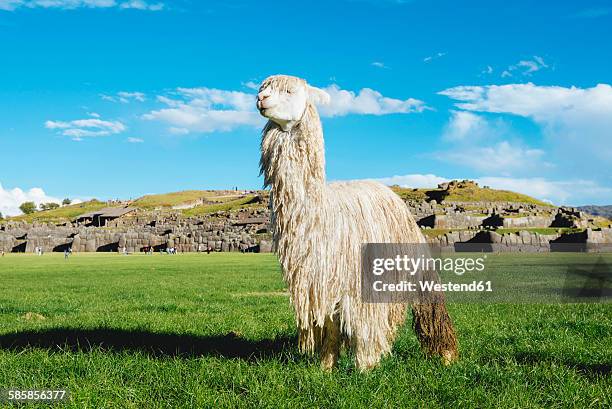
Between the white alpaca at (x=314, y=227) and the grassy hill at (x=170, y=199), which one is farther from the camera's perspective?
the grassy hill at (x=170, y=199)

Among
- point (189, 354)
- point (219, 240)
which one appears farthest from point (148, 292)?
point (219, 240)

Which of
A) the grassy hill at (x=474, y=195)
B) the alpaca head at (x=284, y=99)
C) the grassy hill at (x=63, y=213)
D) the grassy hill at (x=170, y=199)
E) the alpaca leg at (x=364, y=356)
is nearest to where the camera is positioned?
the alpaca head at (x=284, y=99)

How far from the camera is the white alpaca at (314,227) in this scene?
5168mm

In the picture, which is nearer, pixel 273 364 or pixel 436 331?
pixel 273 364

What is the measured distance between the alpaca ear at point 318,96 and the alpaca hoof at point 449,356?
3.04 meters

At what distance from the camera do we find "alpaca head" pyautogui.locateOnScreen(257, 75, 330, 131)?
16.6ft

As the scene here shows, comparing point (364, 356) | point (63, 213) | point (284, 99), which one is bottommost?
point (364, 356)

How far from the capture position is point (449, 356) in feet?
19.4

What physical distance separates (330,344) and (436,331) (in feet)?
4.04

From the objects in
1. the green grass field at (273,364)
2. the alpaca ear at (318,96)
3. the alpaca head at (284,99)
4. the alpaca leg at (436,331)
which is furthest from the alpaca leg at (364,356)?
the alpaca ear at (318,96)

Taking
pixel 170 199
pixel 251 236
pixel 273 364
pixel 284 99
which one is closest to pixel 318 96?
pixel 284 99

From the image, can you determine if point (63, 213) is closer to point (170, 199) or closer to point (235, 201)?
point (170, 199)

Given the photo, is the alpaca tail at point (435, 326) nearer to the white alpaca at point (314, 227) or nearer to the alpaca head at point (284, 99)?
the white alpaca at point (314, 227)

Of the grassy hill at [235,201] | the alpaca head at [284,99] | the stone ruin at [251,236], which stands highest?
the grassy hill at [235,201]
